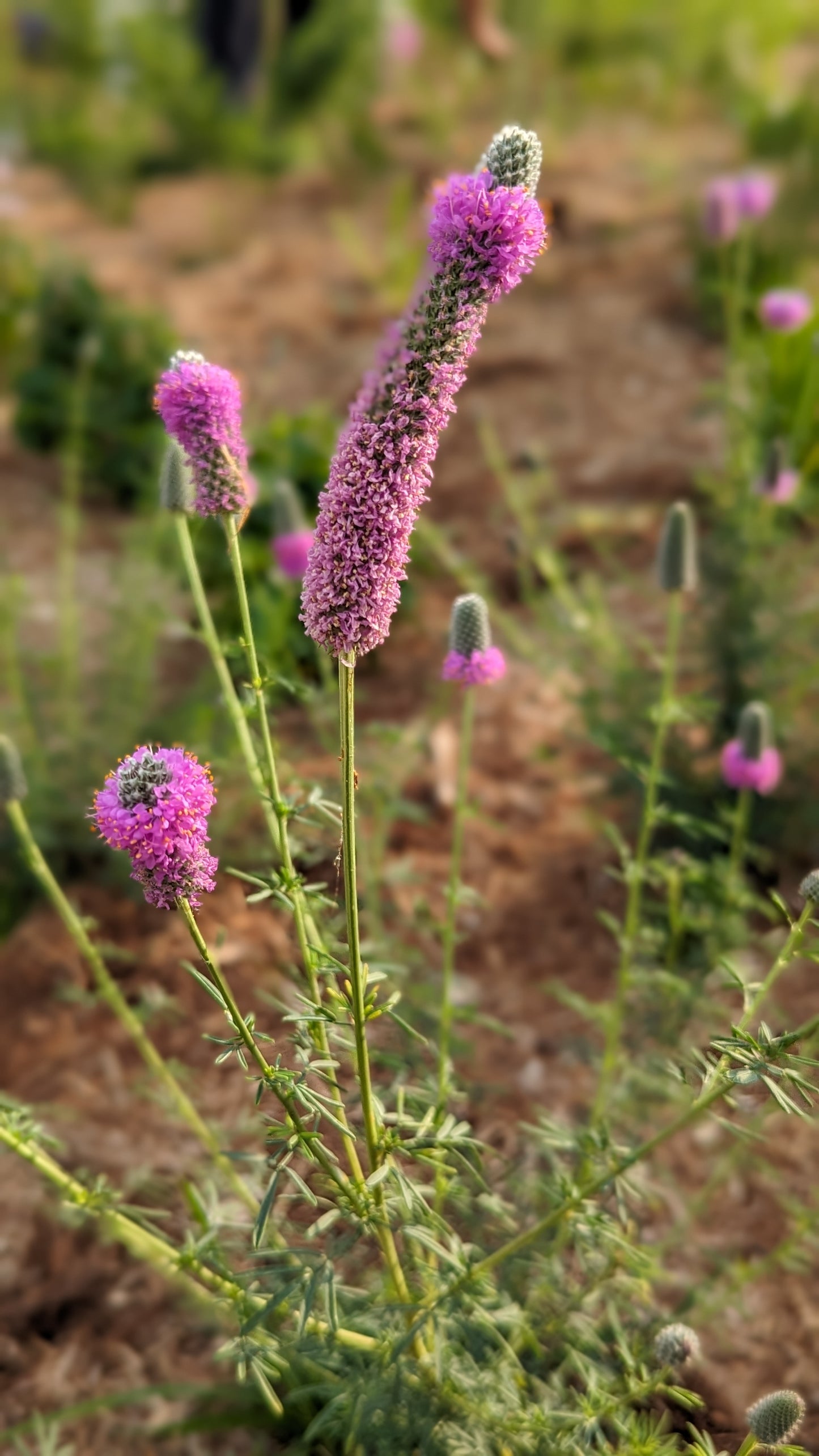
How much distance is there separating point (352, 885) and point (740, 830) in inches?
56.2

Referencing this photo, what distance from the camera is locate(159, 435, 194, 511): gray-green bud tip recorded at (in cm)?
178

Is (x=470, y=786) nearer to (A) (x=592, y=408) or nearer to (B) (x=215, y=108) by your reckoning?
(A) (x=592, y=408)

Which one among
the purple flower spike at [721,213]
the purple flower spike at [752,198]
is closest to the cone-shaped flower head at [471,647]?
the purple flower spike at [721,213]

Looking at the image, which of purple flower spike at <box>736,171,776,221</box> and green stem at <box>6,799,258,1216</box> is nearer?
green stem at <box>6,799,258,1216</box>

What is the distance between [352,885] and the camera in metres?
1.33

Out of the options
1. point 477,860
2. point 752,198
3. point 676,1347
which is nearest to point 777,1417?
point 676,1347

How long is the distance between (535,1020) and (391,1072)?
714 mm

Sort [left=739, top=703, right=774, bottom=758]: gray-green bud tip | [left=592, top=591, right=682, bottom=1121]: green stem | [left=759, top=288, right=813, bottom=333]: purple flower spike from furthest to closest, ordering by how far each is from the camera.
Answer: [left=759, top=288, right=813, bottom=333]: purple flower spike, [left=739, top=703, right=774, bottom=758]: gray-green bud tip, [left=592, top=591, right=682, bottom=1121]: green stem

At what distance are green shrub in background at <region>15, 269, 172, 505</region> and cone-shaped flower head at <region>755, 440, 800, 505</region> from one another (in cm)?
223

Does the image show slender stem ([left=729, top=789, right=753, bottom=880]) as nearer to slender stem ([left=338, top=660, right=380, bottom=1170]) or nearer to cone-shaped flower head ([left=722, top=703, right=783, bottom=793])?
cone-shaped flower head ([left=722, top=703, right=783, bottom=793])

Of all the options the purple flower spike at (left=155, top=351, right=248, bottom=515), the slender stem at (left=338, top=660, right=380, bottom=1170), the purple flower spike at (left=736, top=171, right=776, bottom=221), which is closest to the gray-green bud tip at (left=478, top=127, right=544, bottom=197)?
the purple flower spike at (left=155, top=351, right=248, bottom=515)

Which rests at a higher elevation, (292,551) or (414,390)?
(292,551)

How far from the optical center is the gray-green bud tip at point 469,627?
179 cm

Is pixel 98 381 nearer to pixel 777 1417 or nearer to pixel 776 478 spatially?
pixel 776 478
